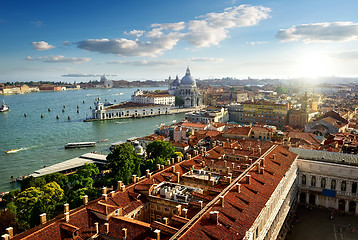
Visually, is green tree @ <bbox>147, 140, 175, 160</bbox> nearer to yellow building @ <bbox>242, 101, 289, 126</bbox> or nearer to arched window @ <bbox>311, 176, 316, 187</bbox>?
arched window @ <bbox>311, 176, 316, 187</bbox>

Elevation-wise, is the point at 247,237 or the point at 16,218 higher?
the point at 247,237

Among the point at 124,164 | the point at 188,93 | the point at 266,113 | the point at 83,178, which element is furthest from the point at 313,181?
the point at 188,93

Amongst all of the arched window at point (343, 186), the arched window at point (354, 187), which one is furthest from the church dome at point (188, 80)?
the arched window at point (354, 187)

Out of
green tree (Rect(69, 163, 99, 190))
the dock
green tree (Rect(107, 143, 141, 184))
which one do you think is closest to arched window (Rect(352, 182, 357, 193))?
green tree (Rect(107, 143, 141, 184))

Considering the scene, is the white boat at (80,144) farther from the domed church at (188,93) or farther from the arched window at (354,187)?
the domed church at (188,93)

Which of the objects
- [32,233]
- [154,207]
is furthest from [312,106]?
[32,233]

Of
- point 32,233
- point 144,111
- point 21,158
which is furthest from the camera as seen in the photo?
point 144,111

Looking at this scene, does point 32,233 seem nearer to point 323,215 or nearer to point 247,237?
point 247,237

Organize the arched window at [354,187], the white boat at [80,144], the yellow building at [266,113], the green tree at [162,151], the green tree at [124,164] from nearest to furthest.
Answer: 1. the arched window at [354,187]
2. the green tree at [124,164]
3. the green tree at [162,151]
4. the white boat at [80,144]
5. the yellow building at [266,113]
